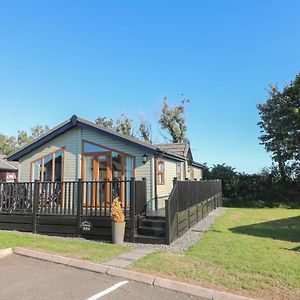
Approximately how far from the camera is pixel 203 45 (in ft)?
53.9

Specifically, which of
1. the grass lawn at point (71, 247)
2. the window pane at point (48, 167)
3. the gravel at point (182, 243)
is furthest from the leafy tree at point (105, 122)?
the grass lawn at point (71, 247)

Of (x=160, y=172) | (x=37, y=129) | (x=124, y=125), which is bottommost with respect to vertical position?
(x=160, y=172)

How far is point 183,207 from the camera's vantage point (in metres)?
10.6

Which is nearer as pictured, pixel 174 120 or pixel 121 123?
pixel 174 120

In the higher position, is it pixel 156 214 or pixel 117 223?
pixel 156 214

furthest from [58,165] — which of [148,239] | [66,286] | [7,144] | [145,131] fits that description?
[7,144]

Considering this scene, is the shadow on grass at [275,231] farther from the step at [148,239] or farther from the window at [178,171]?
the window at [178,171]

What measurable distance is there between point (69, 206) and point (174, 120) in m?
31.1

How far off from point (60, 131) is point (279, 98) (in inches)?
623

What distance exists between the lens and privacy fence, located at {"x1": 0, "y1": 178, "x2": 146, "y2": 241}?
9680 millimetres

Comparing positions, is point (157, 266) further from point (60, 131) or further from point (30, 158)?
point (30, 158)

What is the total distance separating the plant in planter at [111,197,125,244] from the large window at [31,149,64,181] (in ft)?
21.0

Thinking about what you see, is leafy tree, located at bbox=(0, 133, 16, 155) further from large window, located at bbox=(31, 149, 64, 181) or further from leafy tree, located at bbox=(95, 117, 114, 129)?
large window, located at bbox=(31, 149, 64, 181)

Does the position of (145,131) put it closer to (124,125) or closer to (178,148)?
(124,125)
